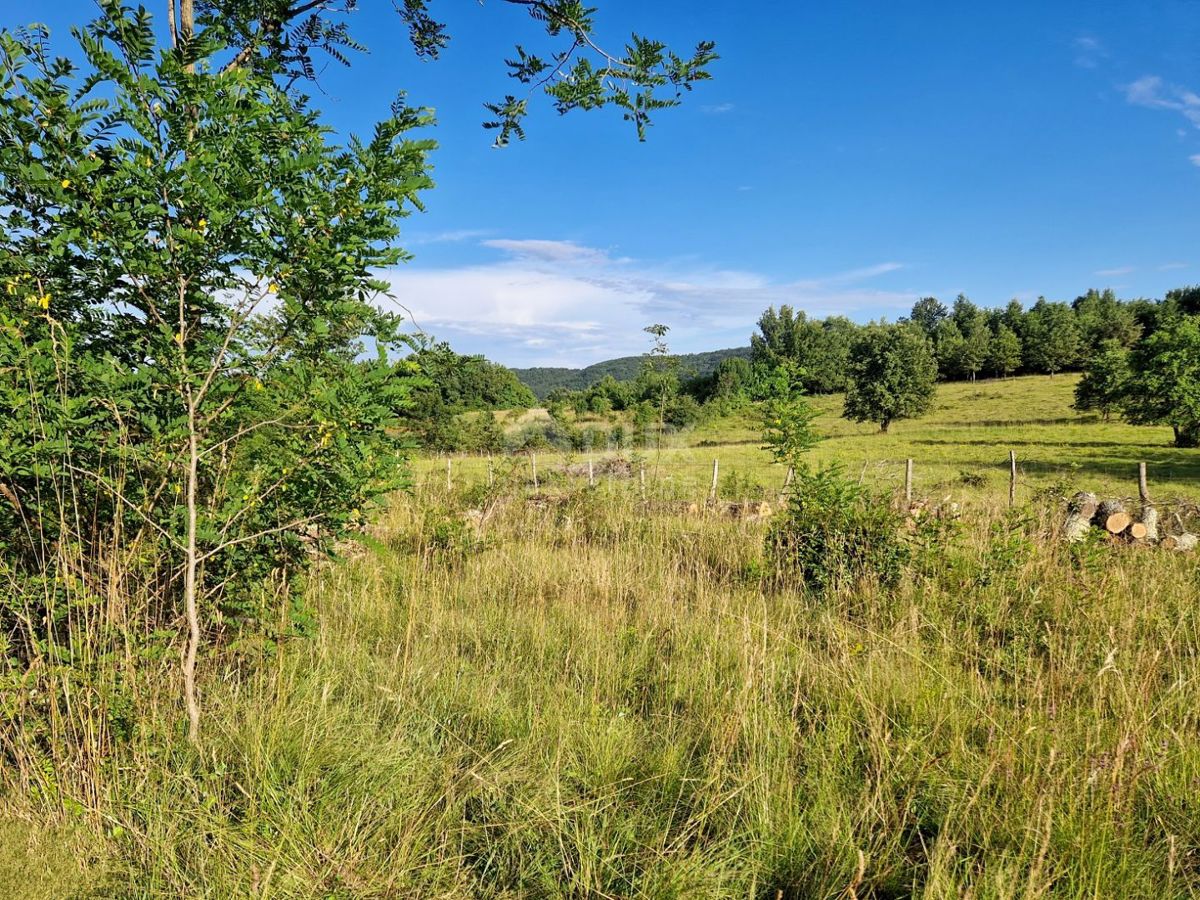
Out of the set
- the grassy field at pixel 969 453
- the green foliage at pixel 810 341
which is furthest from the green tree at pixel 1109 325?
the green foliage at pixel 810 341

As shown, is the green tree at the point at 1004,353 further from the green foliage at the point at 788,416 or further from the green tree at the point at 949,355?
the green foliage at the point at 788,416

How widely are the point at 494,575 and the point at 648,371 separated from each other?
48.3ft

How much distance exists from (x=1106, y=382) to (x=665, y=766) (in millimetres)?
38425

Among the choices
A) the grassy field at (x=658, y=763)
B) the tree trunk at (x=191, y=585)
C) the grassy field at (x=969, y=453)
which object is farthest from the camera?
the grassy field at (x=969, y=453)

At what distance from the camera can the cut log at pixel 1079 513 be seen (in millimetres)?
8273

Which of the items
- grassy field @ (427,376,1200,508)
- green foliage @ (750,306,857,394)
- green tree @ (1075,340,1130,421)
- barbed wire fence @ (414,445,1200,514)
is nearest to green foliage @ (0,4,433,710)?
barbed wire fence @ (414,445,1200,514)

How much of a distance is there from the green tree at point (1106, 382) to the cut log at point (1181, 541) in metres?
24.5

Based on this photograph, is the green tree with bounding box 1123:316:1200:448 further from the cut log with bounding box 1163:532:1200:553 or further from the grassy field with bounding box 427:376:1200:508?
the cut log with bounding box 1163:532:1200:553

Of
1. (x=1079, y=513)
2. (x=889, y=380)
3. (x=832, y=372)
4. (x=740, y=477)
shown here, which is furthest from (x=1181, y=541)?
(x=832, y=372)

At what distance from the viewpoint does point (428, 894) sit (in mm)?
2010

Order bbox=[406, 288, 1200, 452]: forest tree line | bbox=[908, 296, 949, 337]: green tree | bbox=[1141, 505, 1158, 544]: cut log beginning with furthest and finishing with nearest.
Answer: bbox=[908, 296, 949, 337]: green tree < bbox=[406, 288, 1200, 452]: forest tree line < bbox=[1141, 505, 1158, 544]: cut log

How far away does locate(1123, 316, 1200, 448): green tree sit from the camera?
80.1 ft

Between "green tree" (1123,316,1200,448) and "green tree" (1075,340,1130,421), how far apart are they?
3.91 ft

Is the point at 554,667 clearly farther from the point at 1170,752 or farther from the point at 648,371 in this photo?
the point at 648,371
